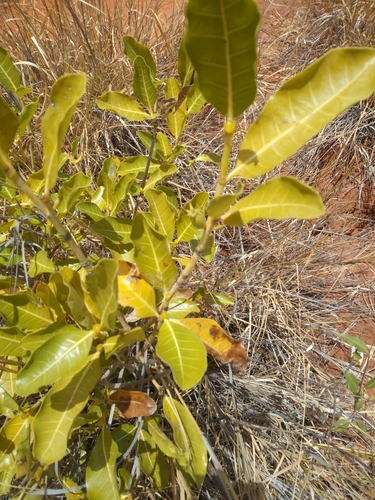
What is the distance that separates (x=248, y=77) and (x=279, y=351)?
139cm

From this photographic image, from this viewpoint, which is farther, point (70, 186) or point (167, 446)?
point (70, 186)

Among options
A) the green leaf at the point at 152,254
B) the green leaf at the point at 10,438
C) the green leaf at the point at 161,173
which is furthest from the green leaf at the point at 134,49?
the green leaf at the point at 10,438

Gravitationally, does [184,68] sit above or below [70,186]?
above

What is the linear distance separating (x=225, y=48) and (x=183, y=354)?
461 mm

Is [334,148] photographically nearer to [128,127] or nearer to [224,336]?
[128,127]

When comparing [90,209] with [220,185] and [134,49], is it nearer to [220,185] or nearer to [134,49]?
Result: [134,49]

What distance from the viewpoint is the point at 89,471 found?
84 cm

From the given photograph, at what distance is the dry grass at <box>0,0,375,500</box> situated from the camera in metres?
1.34

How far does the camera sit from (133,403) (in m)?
0.86

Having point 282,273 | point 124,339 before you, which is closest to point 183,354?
point 124,339

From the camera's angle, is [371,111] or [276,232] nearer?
[276,232]

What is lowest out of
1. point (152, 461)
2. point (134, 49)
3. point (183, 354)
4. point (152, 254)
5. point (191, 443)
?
point (152, 461)

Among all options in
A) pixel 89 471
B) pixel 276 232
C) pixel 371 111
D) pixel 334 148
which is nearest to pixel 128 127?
pixel 276 232

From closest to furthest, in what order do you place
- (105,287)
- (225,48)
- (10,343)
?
1. (225,48)
2. (105,287)
3. (10,343)
